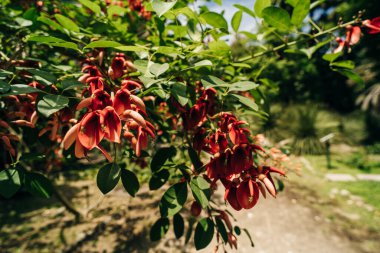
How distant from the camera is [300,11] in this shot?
0.79m

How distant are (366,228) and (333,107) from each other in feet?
41.8

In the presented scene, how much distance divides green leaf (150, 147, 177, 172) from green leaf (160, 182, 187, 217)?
0.13 meters

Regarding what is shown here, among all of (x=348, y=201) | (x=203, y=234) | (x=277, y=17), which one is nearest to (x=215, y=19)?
(x=277, y=17)

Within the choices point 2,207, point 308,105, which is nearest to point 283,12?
point 2,207

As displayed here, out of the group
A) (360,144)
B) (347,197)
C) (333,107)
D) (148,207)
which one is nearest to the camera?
(148,207)

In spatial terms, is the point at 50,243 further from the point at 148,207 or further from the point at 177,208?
the point at 177,208

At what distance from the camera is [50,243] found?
8.41 ft

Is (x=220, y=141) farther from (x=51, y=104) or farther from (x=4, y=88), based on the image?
(x=4, y=88)

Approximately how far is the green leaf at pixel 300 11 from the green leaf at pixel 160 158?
23.9 inches

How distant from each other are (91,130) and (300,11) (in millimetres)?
748

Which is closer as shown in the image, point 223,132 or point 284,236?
point 223,132

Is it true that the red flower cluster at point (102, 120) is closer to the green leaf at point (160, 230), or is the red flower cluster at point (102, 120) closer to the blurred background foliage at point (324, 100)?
the green leaf at point (160, 230)

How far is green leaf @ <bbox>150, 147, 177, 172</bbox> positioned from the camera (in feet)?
2.66

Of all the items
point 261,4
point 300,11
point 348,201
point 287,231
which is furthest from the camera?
point 348,201
